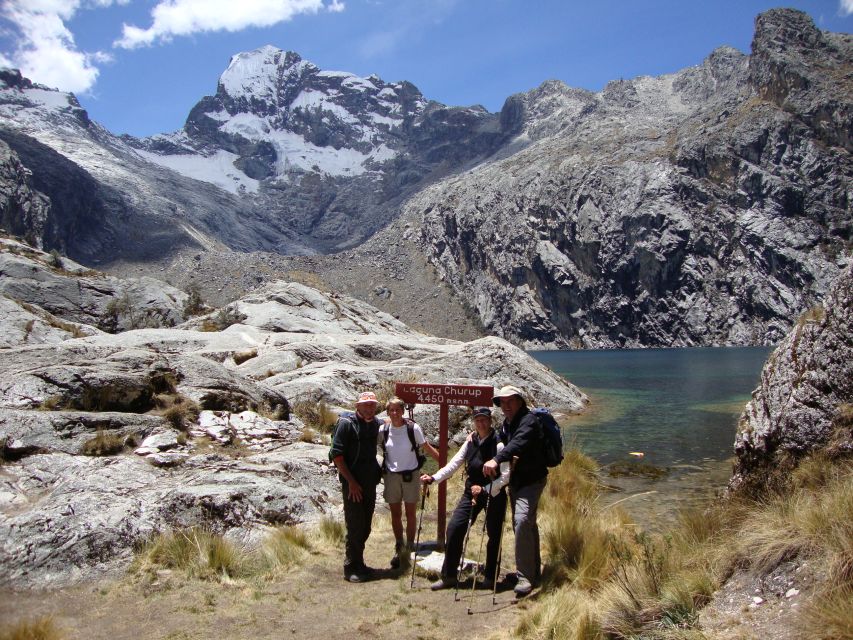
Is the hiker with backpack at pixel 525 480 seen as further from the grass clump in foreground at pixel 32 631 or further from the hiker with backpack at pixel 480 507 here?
the grass clump in foreground at pixel 32 631

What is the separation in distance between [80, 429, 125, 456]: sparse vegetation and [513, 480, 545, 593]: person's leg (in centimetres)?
717

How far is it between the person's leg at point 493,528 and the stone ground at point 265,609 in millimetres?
273

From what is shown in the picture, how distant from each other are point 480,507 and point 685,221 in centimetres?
12353

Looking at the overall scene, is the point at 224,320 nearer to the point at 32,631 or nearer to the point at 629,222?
the point at 32,631

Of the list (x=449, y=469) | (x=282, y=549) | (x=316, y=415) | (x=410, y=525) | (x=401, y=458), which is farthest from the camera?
(x=316, y=415)

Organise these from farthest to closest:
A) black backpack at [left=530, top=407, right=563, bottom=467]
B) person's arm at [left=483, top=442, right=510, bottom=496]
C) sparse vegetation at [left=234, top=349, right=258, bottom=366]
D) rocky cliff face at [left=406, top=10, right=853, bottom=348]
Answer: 1. rocky cliff face at [left=406, top=10, right=853, bottom=348]
2. sparse vegetation at [left=234, top=349, right=258, bottom=366]
3. person's arm at [left=483, top=442, right=510, bottom=496]
4. black backpack at [left=530, top=407, right=563, bottom=467]

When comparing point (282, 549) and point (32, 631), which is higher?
point (32, 631)

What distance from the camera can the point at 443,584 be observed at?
630 centimetres

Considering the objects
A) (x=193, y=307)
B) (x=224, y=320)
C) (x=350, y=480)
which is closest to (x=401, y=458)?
(x=350, y=480)

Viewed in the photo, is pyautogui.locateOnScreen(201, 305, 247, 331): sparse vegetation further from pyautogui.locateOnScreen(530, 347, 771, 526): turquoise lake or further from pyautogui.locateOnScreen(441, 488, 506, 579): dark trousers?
pyautogui.locateOnScreen(441, 488, 506, 579): dark trousers

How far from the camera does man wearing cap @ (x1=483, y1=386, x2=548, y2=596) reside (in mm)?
5922

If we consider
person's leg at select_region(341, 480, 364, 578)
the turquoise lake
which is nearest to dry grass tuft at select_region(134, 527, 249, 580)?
person's leg at select_region(341, 480, 364, 578)

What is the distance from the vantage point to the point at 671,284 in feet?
397

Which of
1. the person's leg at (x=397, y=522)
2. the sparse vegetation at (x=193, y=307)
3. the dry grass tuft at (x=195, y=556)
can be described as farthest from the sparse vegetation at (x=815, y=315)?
the sparse vegetation at (x=193, y=307)
